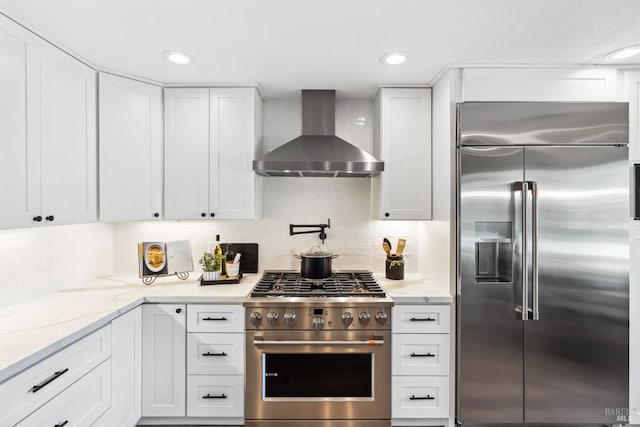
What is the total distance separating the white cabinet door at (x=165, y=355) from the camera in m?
2.09

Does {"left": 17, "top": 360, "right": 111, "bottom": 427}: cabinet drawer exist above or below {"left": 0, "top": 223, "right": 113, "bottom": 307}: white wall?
below

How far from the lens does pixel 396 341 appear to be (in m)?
2.10

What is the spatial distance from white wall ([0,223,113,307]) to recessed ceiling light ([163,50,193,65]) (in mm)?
1382

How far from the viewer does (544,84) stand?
6.95 feet

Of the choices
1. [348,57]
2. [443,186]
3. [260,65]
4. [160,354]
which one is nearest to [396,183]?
[443,186]

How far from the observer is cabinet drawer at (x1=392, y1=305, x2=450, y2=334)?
210 centimetres

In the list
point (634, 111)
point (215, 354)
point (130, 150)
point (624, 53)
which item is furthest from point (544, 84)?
point (130, 150)

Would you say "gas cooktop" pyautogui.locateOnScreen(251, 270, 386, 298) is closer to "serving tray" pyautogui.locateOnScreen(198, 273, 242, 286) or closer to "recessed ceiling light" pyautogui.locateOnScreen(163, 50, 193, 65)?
"serving tray" pyautogui.locateOnScreen(198, 273, 242, 286)

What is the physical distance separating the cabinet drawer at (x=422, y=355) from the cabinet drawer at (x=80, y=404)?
1660 mm

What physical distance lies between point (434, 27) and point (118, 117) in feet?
6.86

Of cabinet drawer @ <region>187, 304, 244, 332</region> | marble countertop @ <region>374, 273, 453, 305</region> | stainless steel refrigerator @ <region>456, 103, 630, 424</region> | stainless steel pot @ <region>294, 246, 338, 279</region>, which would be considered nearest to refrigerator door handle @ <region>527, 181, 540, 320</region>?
stainless steel refrigerator @ <region>456, 103, 630, 424</region>

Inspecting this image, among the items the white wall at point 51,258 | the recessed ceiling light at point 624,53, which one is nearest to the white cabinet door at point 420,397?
the recessed ceiling light at point 624,53

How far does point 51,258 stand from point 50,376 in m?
1.09

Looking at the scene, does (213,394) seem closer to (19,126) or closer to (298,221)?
(298,221)
